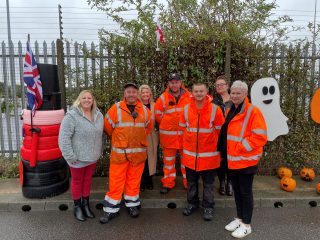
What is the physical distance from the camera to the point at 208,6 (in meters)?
7.29

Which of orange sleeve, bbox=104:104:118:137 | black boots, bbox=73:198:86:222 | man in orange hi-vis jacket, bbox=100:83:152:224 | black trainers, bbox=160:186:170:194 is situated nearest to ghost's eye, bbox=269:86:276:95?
man in orange hi-vis jacket, bbox=100:83:152:224

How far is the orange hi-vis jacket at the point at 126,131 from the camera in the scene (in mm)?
3936

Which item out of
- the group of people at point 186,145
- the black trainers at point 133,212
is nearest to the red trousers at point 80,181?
the group of people at point 186,145

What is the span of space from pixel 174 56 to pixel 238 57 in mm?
1167

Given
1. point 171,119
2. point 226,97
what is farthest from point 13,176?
point 226,97

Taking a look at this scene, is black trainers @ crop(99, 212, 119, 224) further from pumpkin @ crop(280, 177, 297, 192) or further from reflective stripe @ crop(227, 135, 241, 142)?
pumpkin @ crop(280, 177, 297, 192)

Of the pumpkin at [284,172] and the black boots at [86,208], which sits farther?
the pumpkin at [284,172]

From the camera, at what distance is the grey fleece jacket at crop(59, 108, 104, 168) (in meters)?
3.73

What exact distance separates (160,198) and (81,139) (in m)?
1.61

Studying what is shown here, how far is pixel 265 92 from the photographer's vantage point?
16.9ft

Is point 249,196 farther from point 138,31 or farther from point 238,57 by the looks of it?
point 138,31

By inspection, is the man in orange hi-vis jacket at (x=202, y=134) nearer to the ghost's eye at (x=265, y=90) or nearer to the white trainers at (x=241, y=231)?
the white trainers at (x=241, y=231)

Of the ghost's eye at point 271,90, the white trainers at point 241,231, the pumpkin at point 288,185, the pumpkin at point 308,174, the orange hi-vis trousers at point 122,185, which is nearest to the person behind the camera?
the white trainers at point 241,231

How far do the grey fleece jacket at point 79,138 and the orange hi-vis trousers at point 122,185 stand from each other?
0.36 metres
